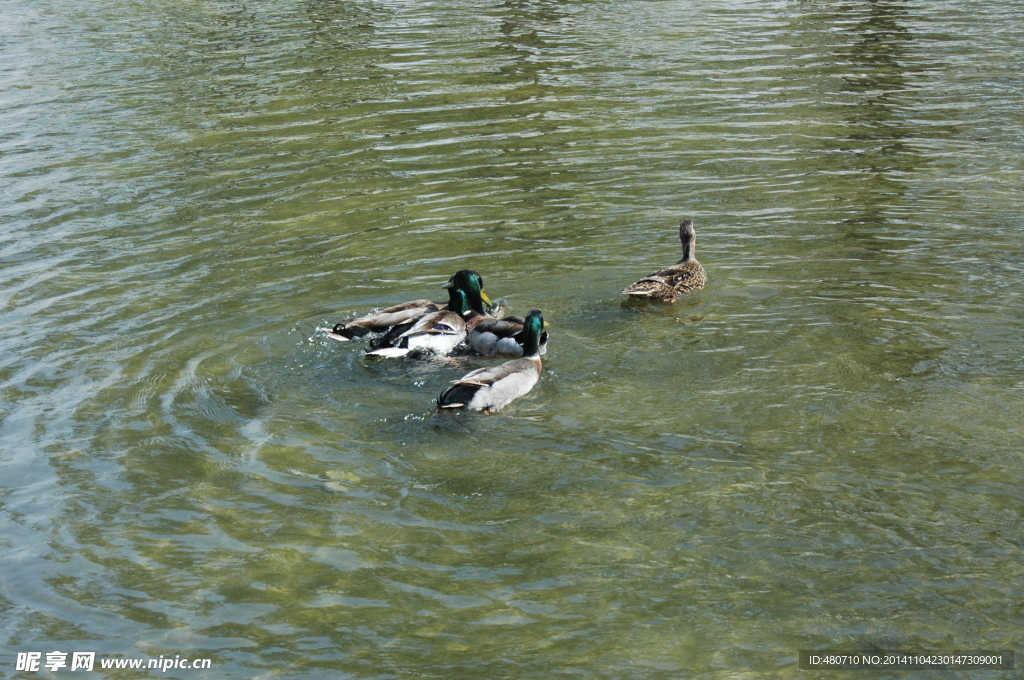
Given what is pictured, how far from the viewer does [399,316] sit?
33.0ft

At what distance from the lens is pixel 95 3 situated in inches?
1265

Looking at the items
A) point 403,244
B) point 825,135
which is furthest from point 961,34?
point 403,244

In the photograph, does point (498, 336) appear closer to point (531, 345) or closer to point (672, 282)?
point (531, 345)

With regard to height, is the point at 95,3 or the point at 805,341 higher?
the point at 95,3

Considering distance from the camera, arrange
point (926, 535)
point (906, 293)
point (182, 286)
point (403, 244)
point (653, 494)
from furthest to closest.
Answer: point (403, 244)
point (182, 286)
point (906, 293)
point (653, 494)
point (926, 535)

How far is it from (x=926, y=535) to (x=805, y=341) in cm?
310

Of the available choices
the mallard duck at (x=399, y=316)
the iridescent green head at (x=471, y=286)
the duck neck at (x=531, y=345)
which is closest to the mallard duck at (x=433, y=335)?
the mallard duck at (x=399, y=316)

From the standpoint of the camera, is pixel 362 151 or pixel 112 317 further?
pixel 362 151

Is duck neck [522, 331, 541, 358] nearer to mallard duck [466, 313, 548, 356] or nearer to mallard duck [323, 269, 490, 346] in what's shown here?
mallard duck [466, 313, 548, 356]

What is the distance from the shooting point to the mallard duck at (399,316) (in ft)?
32.5

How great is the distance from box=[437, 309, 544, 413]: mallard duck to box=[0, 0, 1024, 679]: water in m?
0.15

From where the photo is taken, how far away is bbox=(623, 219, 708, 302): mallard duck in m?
10.5

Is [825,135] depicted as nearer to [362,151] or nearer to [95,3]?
[362,151]

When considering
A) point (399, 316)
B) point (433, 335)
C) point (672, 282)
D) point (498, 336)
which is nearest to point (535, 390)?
point (498, 336)
